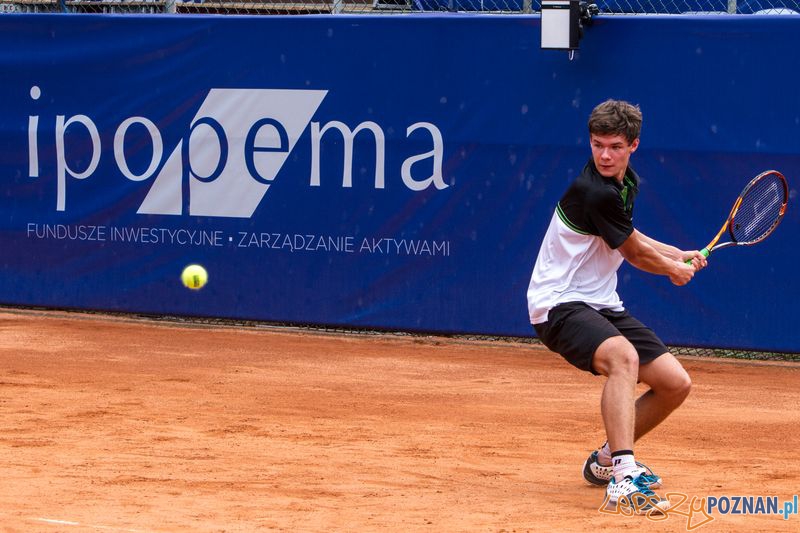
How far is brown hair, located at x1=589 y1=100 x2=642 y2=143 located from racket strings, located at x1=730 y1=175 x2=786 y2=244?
1.24m

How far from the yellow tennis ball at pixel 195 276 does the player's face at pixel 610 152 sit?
4943mm

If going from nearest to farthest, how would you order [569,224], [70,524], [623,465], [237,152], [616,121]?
1. [70,524]
2. [623,465]
3. [616,121]
4. [569,224]
5. [237,152]

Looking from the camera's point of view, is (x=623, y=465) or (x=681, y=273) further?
(x=681, y=273)

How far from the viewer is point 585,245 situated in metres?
4.70

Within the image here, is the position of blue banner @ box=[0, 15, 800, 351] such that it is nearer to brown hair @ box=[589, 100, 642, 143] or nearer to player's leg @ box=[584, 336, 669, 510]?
brown hair @ box=[589, 100, 642, 143]

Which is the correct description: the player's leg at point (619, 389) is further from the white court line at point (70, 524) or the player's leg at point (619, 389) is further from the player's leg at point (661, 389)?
the white court line at point (70, 524)

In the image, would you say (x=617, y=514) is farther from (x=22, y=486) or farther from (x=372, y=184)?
(x=372, y=184)

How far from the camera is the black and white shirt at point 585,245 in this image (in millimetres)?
4547

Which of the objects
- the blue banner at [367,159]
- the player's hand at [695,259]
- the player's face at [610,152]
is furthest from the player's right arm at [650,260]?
the blue banner at [367,159]

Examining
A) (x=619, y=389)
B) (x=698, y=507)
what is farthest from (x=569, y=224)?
(x=698, y=507)

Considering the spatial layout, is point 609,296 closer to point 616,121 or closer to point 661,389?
point 661,389

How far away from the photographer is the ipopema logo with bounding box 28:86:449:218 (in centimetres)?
866

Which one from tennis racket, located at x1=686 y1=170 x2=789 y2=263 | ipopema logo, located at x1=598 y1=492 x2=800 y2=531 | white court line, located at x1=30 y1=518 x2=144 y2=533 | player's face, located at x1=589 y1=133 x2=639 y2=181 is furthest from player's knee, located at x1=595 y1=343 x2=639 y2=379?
white court line, located at x1=30 y1=518 x2=144 y2=533

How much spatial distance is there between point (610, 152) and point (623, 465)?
3.60 ft
